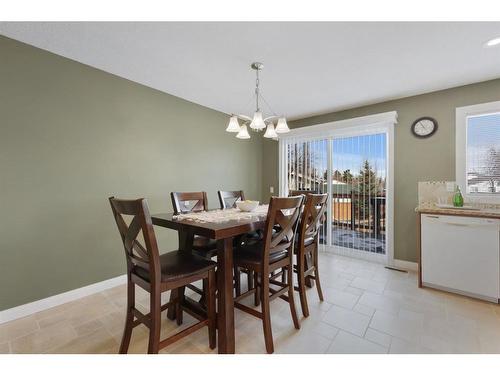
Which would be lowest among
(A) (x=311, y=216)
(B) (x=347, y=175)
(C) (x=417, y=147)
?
(A) (x=311, y=216)

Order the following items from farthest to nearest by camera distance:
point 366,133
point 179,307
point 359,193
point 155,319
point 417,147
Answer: point 359,193 → point 366,133 → point 417,147 → point 179,307 → point 155,319

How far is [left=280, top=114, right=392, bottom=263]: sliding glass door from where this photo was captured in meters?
3.18

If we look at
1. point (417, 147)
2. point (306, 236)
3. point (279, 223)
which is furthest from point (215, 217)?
point (417, 147)

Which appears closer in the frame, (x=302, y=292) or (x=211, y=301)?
(x=211, y=301)

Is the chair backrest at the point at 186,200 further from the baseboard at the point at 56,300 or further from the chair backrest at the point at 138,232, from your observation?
the baseboard at the point at 56,300

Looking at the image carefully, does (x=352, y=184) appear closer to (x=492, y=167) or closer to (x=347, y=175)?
(x=347, y=175)

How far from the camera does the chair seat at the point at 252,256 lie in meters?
1.57

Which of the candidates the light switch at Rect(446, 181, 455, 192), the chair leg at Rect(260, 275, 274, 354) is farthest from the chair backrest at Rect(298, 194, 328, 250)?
the light switch at Rect(446, 181, 455, 192)

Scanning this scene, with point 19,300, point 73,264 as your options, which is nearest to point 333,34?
point 73,264

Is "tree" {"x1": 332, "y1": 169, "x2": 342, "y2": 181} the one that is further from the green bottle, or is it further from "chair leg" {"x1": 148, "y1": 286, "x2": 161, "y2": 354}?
"chair leg" {"x1": 148, "y1": 286, "x2": 161, "y2": 354}

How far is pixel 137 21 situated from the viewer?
1597mm

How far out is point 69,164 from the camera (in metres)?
2.11

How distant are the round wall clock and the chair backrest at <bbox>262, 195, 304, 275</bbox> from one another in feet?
7.92

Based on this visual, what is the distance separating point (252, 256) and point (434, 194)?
2665 mm
